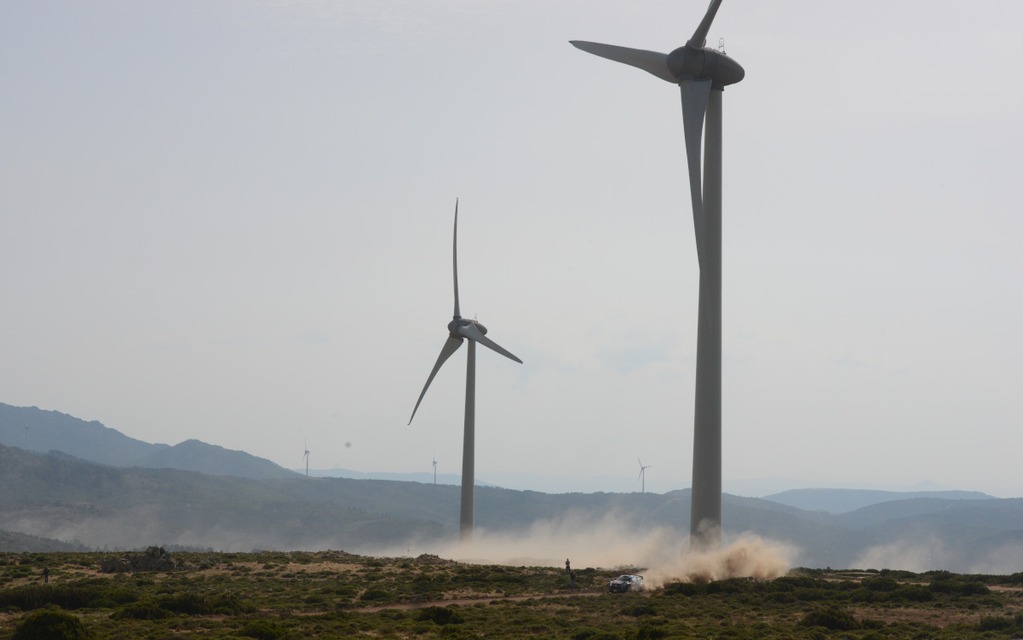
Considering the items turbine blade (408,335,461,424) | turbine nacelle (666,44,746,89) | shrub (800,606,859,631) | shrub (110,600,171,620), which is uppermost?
turbine nacelle (666,44,746,89)

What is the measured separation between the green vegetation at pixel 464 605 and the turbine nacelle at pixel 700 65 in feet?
121

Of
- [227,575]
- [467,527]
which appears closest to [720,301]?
[227,575]

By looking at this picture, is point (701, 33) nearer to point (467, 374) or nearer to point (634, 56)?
point (634, 56)

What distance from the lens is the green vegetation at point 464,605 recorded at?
57.0 meters

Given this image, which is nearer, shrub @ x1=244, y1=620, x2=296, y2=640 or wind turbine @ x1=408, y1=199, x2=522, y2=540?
shrub @ x1=244, y1=620, x2=296, y2=640

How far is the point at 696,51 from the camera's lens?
87938 mm

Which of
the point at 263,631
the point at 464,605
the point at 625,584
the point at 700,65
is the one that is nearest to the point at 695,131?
the point at 700,65

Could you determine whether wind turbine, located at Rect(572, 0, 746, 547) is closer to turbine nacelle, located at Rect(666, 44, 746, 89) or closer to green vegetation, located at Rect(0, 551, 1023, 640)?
turbine nacelle, located at Rect(666, 44, 746, 89)

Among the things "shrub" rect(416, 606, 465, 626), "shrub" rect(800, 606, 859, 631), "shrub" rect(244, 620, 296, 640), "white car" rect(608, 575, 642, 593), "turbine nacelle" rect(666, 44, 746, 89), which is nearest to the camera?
"shrub" rect(244, 620, 296, 640)

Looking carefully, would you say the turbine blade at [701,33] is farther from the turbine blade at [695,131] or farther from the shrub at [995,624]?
the shrub at [995,624]

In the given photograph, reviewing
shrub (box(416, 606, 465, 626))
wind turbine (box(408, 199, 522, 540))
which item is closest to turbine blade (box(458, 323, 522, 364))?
wind turbine (box(408, 199, 522, 540))

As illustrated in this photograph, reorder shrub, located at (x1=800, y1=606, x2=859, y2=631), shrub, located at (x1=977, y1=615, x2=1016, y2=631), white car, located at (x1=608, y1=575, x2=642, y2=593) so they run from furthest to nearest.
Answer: white car, located at (x1=608, y1=575, x2=642, y2=593)
shrub, located at (x1=800, y1=606, x2=859, y2=631)
shrub, located at (x1=977, y1=615, x2=1016, y2=631)

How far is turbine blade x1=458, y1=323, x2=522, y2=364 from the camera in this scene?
139000 mm

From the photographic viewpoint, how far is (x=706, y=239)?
8700cm
